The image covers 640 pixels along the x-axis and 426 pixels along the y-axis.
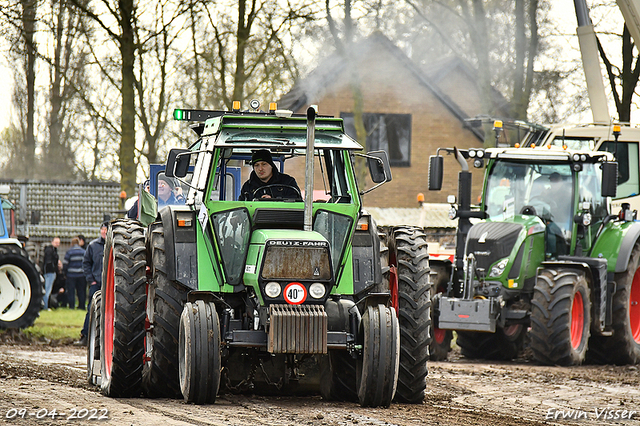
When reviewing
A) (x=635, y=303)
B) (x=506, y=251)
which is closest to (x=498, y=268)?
(x=506, y=251)

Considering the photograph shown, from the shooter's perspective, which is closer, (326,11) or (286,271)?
(286,271)

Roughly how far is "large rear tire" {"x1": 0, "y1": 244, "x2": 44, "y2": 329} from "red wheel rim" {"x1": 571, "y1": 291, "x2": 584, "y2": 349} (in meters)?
8.68

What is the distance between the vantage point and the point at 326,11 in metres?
20.6

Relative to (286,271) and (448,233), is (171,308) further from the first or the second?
(448,233)

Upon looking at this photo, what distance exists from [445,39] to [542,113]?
10.7 m

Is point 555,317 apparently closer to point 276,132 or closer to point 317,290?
point 276,132

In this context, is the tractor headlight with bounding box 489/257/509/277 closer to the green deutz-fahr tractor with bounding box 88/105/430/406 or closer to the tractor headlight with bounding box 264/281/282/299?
the green deutz-fahr tractor with bounding box 88/105/430/406

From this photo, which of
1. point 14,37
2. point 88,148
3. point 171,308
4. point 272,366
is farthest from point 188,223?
point 88,148

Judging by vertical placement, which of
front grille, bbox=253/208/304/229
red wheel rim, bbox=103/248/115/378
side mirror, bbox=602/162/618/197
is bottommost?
red wheel rim, bbox=103/248/115/378

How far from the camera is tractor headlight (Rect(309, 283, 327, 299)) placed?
6.89 m

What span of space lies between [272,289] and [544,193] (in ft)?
23.1

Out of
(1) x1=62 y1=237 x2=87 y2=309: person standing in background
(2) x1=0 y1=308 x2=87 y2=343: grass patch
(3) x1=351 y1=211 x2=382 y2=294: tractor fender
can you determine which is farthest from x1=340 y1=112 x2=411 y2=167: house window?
(3) x1=351 y1=211 x2=382 y2=294: tractor fender

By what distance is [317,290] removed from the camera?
6.90 metres

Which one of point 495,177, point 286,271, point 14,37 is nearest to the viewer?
point 286,271
